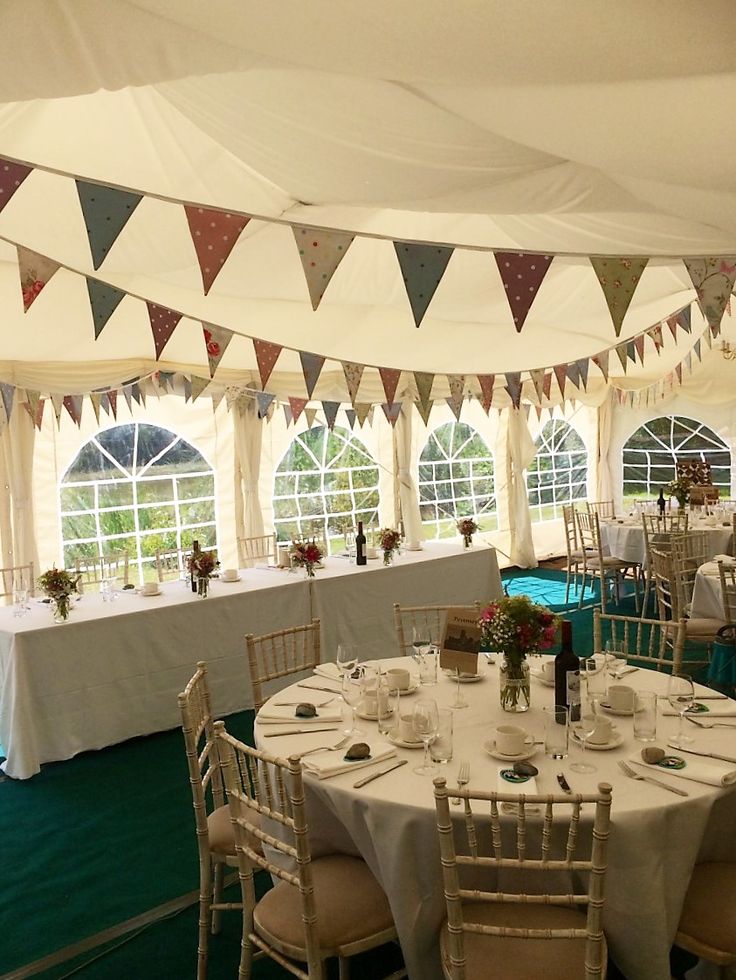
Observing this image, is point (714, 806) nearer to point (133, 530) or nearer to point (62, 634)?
point (62, 634)

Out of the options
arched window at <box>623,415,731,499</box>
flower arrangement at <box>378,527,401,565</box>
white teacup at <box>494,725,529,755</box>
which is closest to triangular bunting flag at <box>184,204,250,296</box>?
white teacup at <box>494,725,529,755</box>

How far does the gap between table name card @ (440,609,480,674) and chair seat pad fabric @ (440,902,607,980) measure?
41.5 inches

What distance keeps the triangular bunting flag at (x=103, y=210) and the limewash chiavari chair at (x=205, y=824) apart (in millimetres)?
1689

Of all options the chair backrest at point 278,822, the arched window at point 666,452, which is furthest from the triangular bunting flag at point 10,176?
the arched window at point 666,452

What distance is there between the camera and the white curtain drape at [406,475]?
940 cm

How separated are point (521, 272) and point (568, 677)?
207 centimetres

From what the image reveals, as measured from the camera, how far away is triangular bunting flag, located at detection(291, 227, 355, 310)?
3.51 meters

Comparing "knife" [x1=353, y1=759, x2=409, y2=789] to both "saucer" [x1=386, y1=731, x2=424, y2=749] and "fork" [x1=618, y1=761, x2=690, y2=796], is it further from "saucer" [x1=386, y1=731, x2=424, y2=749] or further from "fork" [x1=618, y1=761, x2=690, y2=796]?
"fork" [x1=618, y1=761, x2=690, y2=796]

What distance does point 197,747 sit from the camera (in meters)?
3.01

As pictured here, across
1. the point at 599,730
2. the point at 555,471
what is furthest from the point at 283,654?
the point at 555,471

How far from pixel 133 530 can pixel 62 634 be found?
327cm

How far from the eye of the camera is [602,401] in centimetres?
1091

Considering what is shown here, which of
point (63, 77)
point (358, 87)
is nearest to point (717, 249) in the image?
point (358, 87)

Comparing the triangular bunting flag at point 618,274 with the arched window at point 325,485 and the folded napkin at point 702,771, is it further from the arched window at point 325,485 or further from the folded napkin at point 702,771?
the arched window at point 325,485
